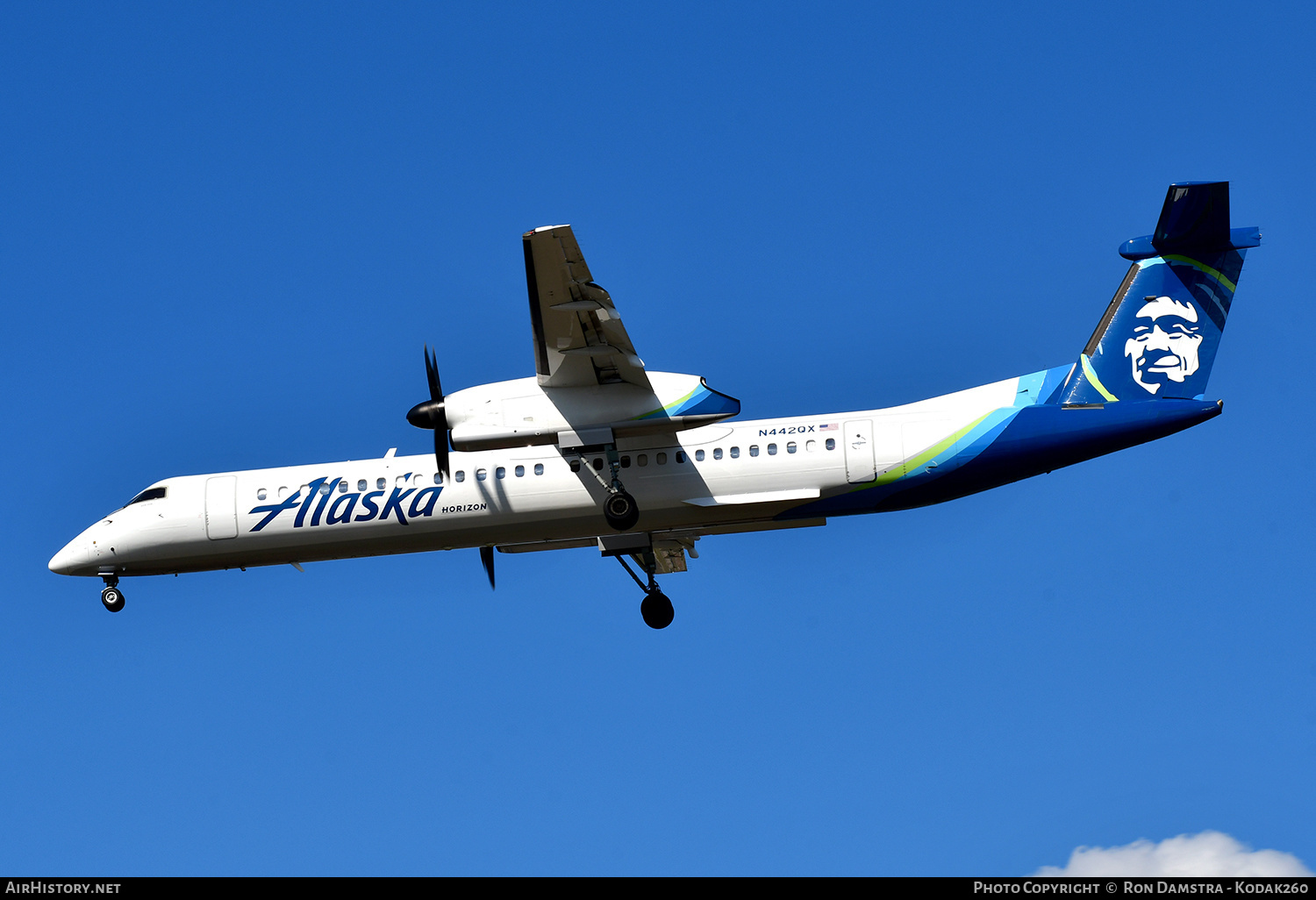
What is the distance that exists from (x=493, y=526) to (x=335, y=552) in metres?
2.90

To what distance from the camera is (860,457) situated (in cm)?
2170

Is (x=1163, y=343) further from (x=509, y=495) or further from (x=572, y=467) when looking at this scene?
(x=509, y=495)

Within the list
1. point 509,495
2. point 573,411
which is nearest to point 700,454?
point 573,411

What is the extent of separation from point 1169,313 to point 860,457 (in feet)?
18.4

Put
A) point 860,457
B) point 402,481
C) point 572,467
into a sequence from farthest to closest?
point 402,481 → point 572,467 → point 860,457

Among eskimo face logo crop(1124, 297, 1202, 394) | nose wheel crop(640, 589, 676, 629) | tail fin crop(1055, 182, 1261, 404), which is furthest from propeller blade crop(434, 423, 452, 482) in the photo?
eskimo face logo crop(1124, 297, 1202, 394)

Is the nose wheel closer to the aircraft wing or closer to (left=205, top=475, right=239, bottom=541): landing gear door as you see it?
the aircraft wing

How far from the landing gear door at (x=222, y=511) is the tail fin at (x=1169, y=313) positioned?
13.6m

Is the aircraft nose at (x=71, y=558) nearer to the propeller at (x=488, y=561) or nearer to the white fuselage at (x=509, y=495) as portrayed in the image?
the white fuselage at (x=509, y=495)

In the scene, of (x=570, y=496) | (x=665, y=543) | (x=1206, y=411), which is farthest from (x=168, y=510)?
(x=1206, y=411)

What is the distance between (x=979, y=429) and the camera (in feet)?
70.4
